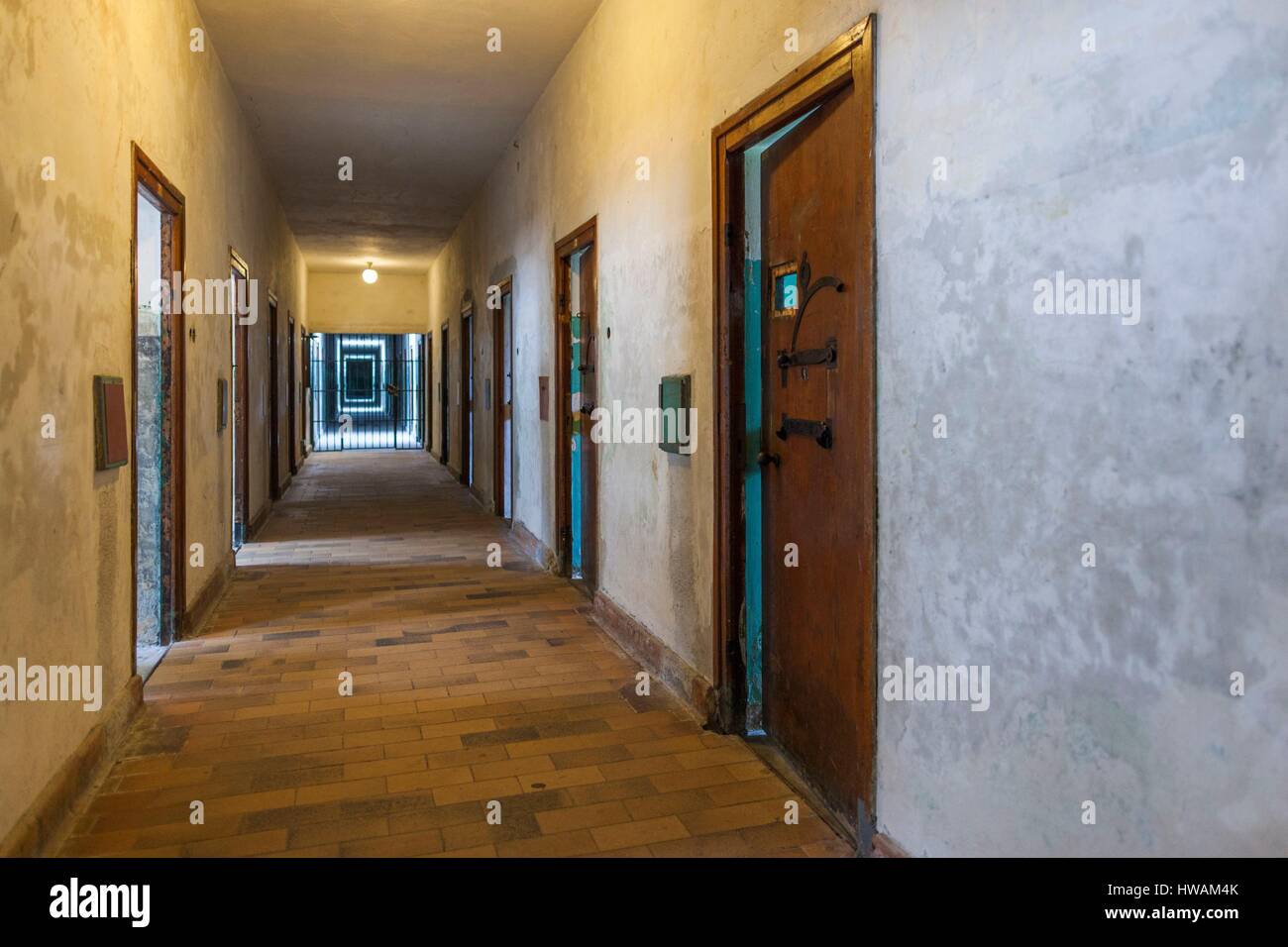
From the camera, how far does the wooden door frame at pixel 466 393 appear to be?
1083 cm

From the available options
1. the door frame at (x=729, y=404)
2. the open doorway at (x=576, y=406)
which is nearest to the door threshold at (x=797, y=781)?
the door frame at (x=729, y=404)

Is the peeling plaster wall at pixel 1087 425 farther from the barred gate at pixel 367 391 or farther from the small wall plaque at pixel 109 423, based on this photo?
the barred gate at pixel 367 391

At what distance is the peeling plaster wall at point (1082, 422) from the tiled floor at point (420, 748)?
30.7 inches

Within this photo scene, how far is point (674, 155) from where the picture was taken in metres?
3.84

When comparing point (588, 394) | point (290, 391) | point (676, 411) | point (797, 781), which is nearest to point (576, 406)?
point (588, 394)

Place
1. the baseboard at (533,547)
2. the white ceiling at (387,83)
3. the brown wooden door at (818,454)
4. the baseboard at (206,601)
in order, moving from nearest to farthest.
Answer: the brown wooden door at (818,454) < the baseboard at (206,601) < the white ceiling at (387,83) < the baseboard at (533,547)

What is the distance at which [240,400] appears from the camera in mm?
7027

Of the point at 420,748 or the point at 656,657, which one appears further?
the point at 656,657

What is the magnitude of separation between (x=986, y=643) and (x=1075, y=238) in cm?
82

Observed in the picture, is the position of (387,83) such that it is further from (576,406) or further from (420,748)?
(420,748)

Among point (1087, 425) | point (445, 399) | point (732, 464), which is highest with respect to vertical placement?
point (445, 399)

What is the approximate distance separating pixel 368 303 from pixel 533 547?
1109 centimetres

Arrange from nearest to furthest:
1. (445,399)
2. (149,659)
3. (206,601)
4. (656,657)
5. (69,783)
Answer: (69,783) → (656,657) → (149,659) → (206,601) → (445,399)
